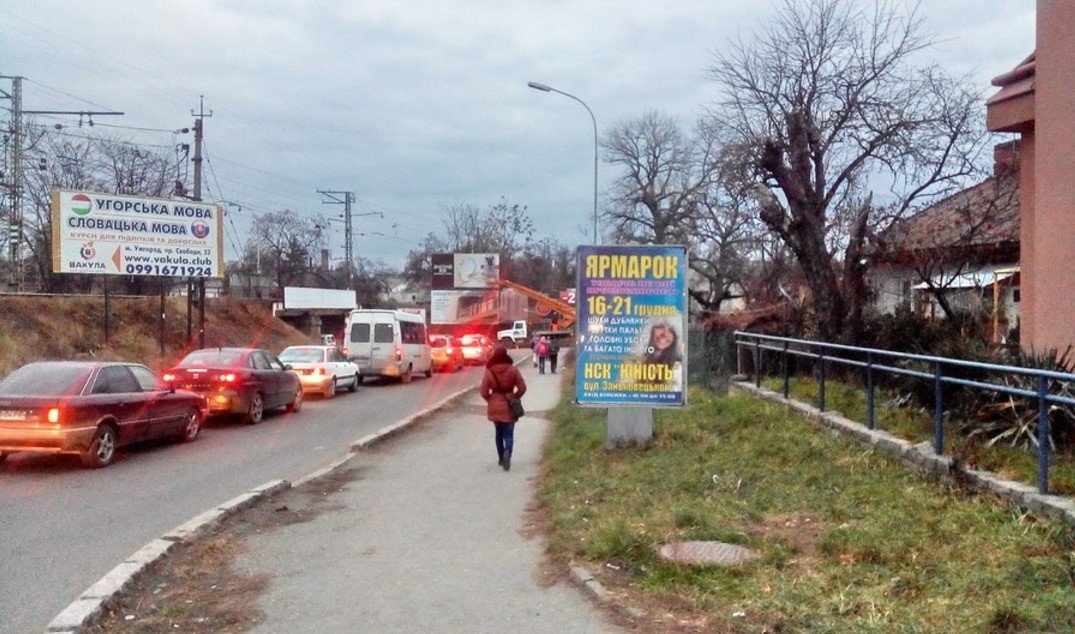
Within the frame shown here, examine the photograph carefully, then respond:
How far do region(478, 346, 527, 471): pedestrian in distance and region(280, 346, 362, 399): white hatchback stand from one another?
13.2 meters

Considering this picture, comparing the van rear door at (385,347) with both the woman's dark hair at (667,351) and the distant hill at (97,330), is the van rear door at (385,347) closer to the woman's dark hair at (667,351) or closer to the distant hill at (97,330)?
the distant hill at (97,330)

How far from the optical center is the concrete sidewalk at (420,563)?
5.89 m

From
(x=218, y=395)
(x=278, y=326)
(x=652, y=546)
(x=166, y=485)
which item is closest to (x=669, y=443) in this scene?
(x=652, y=546)

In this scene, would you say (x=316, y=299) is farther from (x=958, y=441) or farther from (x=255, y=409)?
(x=958, y=441)

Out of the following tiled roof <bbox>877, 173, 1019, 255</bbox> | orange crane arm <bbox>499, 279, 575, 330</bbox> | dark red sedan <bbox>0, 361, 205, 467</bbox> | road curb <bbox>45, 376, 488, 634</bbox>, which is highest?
tiled roof <bbox>877, 173, 1019, 255</bbox>

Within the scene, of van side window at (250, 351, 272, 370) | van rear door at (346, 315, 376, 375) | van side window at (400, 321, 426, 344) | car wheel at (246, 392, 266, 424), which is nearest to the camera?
car wheel at (246, 392, 266, 424)

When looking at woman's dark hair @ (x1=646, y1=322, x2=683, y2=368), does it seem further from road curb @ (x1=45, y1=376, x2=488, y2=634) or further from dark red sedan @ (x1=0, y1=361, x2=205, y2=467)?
dark red sedan @ (x1=0, y1=361, x2=205, y2=467)

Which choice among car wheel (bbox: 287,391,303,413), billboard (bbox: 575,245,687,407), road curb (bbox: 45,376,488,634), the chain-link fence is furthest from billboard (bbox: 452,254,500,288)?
road curb (bbox: 45,376,488,634)

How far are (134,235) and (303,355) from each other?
878cm

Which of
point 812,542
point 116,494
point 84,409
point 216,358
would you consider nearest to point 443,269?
point 216,358

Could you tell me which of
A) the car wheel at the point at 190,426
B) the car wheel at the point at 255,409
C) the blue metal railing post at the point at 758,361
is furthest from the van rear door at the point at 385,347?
the blue metal railing post at the point at 758,361

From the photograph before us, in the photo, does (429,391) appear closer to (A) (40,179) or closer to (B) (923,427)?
(B) (923,427)

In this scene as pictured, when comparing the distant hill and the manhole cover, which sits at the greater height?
the distant hill

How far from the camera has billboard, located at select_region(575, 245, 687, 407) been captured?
1216 centimetres
